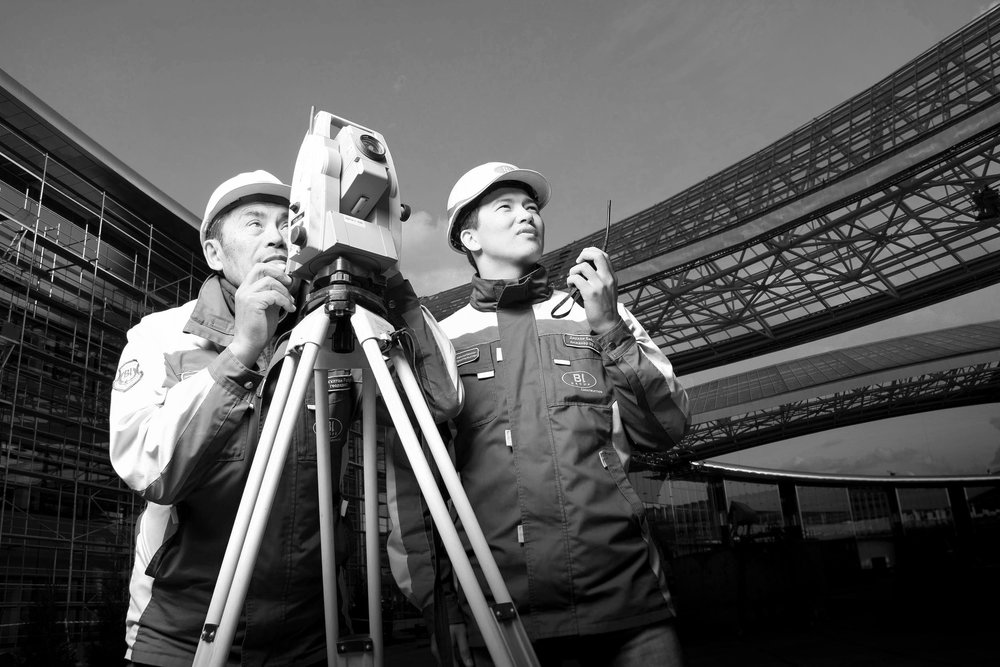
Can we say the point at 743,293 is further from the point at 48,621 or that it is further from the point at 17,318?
the point at 17,318

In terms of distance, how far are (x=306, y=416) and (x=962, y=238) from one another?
47.1 ft

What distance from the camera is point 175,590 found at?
64.2 inches

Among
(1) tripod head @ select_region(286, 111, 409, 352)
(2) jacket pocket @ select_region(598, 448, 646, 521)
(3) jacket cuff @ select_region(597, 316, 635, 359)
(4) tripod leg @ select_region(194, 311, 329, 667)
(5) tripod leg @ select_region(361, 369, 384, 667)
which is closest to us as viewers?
(4) tripod leg @ select_region(194, 311, 329, 667)

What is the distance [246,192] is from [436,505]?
1.29 meters

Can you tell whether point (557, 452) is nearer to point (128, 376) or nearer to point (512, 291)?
point (512, 291)

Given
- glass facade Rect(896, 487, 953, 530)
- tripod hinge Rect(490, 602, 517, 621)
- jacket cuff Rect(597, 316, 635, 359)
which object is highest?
jacket cuff Rect(597, 316, 635, 359)

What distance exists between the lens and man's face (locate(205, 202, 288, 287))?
6.72 ft

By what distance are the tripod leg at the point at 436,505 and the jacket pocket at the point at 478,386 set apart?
0.48 metres

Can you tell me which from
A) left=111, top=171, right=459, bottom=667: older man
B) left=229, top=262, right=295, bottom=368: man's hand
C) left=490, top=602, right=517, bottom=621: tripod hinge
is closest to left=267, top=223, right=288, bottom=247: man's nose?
left=111, top=171, right=459, bottom=667: older man

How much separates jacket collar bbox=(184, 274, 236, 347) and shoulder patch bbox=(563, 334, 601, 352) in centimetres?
95

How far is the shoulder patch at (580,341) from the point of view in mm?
2014

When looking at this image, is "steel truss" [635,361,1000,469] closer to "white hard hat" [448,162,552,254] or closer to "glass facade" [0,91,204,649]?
"glass facade" [0,91,204,649]

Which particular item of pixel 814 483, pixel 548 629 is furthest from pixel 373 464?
pixel 814 483

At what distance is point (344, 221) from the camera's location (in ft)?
5.51
